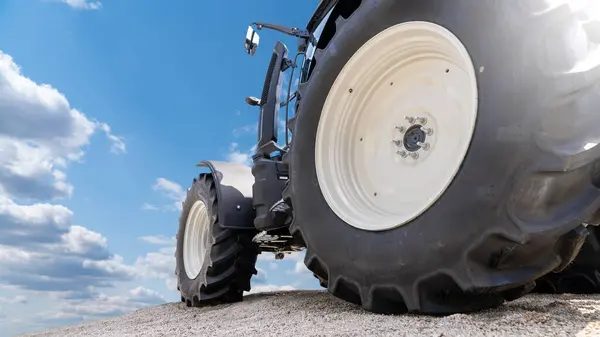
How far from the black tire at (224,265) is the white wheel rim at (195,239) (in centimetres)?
45

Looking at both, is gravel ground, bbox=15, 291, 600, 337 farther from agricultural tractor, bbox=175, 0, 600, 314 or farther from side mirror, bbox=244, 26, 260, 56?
side mirror, bbox=244, 26, 260, 56

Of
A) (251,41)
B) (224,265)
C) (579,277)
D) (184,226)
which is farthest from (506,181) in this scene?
(184,226)

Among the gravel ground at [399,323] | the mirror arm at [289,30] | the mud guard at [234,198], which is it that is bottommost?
the gravel ground at [399,323]

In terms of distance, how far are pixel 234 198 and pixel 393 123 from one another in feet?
6.75

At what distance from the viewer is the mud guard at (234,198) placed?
173 inches

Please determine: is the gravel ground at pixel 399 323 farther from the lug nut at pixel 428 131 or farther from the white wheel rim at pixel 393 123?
the lug nut at pixel 428 131

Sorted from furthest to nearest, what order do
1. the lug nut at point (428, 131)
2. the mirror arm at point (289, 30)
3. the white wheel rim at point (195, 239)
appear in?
the white wheel rim at point (195, 239) → the mirror arm at point (289, 30) → the lug nut at point (428, 131)

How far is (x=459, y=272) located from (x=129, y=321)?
10.7 feet

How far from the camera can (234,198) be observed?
448 centimetres

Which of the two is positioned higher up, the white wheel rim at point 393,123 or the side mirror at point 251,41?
the side mirror at point 251,41

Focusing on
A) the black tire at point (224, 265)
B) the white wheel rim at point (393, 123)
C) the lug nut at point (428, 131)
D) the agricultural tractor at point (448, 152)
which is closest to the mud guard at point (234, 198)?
the black tire at point (224, 265)

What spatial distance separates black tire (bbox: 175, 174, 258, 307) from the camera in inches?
175

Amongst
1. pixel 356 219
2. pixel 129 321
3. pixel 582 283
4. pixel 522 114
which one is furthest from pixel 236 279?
pixel 522 114

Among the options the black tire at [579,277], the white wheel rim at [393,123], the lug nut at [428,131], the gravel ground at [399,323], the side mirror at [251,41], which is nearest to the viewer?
the gravel ground at [399,323]
